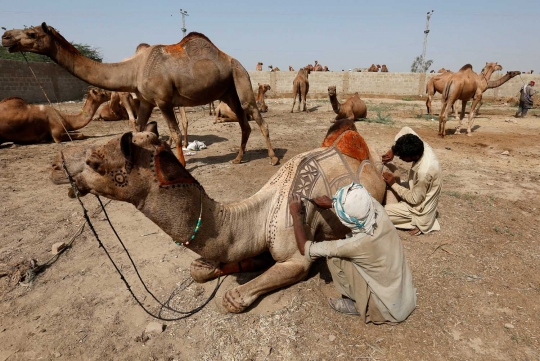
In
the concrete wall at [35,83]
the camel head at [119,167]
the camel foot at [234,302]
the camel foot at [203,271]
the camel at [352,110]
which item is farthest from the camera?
the concrete wall at [35,83]

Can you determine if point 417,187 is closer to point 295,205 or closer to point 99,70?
point 295,205

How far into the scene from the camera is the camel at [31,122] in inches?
353

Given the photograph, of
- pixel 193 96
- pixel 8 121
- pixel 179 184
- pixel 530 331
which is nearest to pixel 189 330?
pixel 179 184

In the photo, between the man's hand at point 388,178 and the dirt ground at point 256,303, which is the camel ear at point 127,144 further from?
the man's hand at point 388,178

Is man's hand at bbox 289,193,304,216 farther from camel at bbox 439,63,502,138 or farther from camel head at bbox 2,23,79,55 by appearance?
camel at bbox 439,63,502,138

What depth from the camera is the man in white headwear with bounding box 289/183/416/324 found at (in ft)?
8.18

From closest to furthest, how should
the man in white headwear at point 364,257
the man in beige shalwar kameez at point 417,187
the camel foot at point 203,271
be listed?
the man in white headwear at point 364,257, the camel foot at point 203,271, the man in beige shalwar kameez at point 417,187

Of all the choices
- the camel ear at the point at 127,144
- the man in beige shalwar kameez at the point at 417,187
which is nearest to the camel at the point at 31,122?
the camel ear at the point at 127,144

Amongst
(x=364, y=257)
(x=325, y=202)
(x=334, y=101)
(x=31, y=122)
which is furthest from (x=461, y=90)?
(x=31, y=122)

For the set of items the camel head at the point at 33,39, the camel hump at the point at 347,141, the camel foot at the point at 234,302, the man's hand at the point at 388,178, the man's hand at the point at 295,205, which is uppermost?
the camel head at the point at 33,39

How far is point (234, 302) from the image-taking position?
2963 mm

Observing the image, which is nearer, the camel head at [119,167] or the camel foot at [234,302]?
the camel head at [119,167]

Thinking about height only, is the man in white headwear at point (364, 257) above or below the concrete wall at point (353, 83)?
below

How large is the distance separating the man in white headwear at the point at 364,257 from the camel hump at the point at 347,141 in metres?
1.19
